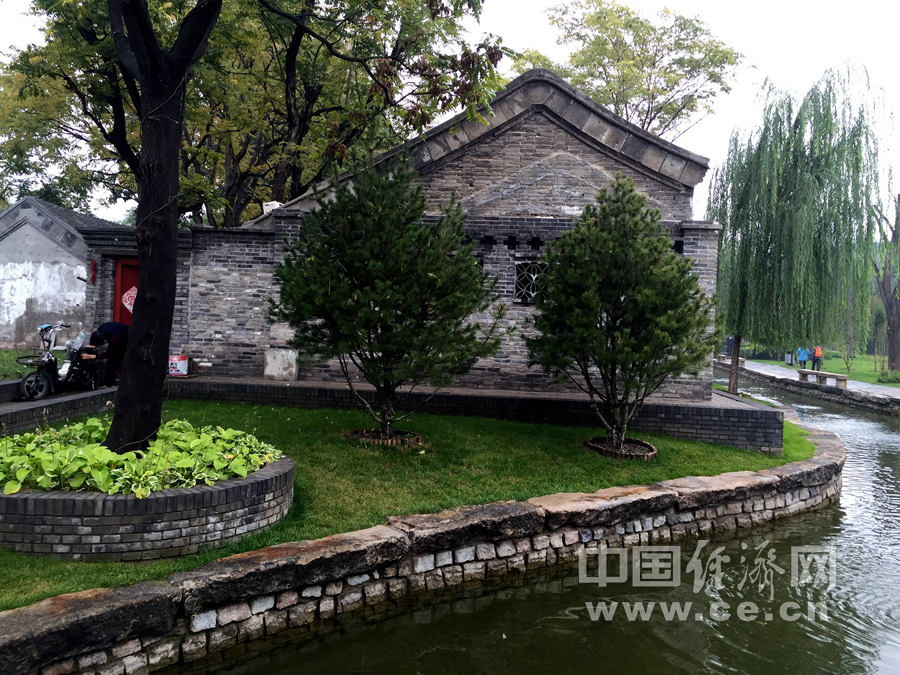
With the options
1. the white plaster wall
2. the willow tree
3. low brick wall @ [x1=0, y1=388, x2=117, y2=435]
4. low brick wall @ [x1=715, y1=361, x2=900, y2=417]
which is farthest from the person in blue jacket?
low brick wall @ [x1=715, y1=361, x2=900, y2=417]

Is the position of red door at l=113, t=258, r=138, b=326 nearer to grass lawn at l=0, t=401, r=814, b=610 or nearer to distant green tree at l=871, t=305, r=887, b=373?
grass lawn at l=0, t=401, r=814, b=610

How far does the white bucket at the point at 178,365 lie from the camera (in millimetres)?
10508

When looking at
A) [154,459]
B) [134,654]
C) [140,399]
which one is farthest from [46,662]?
[140,399]

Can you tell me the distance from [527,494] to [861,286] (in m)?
11.7

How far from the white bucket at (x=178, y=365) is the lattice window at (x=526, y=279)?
595 cm

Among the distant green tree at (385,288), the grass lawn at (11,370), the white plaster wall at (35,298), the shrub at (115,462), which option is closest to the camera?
the shrub at (115,462)

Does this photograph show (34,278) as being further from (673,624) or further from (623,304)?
(673,624)

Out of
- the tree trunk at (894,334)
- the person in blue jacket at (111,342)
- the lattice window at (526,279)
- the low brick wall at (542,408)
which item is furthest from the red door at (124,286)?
the tree trunk at (894,334)

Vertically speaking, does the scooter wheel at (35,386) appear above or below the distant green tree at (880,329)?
below

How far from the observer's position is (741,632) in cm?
468

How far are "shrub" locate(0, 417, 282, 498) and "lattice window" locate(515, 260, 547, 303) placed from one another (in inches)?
234

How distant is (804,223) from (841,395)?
845cm

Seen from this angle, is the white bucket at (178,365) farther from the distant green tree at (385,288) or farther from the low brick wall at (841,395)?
the low brick wall at (841,395)

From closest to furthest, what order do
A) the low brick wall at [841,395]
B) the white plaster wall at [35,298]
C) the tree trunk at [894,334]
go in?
the low brick wall at [841,395] < the white plaster wall at [35,298] < the tree trunk at [894,334]
